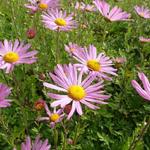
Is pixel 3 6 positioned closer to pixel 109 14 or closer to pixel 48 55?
pixel 48 55

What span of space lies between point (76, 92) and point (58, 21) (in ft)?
3.77

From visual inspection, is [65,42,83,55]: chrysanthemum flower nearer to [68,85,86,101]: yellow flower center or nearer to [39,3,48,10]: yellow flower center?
[68,85,86,101]: yellow flower center

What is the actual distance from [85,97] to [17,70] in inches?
42.0

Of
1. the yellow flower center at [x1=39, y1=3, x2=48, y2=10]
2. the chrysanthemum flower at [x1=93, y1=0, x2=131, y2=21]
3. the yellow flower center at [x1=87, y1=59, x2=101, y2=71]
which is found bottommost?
the yellow flower center at [x1=87, y1=59, x2=101, y2=71]

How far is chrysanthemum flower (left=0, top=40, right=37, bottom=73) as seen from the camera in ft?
7.18

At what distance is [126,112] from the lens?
9.06ft

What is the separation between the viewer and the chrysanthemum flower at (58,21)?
2.81 metres

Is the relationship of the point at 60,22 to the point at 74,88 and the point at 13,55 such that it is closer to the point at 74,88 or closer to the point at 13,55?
the point at 13,55

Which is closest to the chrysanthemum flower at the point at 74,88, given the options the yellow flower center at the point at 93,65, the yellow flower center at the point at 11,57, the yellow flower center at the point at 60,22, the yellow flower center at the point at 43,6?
the yellow flower center at the point at 93,65

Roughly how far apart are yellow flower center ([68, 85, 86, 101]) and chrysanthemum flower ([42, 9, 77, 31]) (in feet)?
3.12

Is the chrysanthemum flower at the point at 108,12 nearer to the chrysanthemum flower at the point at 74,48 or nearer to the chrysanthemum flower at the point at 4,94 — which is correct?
the chrysanthemum flower at the point at 74,48

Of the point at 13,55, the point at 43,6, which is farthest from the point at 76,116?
the point at 43,6

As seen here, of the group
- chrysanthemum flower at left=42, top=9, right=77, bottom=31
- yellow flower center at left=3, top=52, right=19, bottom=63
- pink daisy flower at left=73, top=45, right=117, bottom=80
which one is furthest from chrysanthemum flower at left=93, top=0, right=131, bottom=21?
yellow flower center at left=3, top=52, right=19, bottom=63

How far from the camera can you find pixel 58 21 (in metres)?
2.88
